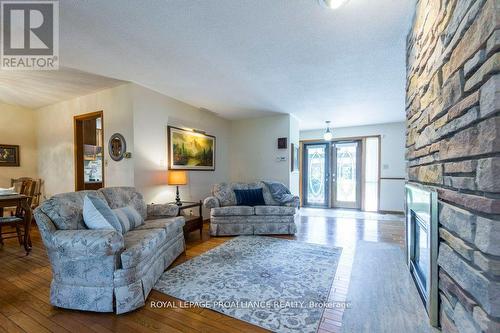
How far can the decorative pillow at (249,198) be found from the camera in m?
4.21

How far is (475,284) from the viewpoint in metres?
0.84

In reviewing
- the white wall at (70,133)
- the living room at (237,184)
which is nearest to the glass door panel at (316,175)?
the living room at (237,184)

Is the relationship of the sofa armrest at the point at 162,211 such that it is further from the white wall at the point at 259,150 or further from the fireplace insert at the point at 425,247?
the fireplace insert at the point at 425,247

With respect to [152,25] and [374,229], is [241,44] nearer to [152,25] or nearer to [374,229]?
[152,25]

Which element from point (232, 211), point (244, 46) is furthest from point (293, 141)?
point (244, 46)

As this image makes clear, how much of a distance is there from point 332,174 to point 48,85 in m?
6.62

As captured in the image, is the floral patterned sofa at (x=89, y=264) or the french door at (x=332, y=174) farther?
the french door at (x=332, y=174)

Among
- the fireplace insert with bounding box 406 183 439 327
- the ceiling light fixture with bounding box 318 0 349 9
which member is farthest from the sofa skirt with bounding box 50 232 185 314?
the ceiling light fixture with bounding box 318 0 349 9

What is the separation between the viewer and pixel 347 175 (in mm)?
6488

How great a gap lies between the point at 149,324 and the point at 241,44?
2562 millimetres

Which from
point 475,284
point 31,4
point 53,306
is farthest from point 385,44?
point 53,306

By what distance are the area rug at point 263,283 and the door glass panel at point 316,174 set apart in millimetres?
3747

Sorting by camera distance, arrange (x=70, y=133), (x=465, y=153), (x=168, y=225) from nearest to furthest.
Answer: (x=465, y=153), (x=168, y=225), (x=70, y=133)

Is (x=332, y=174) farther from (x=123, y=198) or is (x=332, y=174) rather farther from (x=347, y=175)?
(x=123, y=198)
